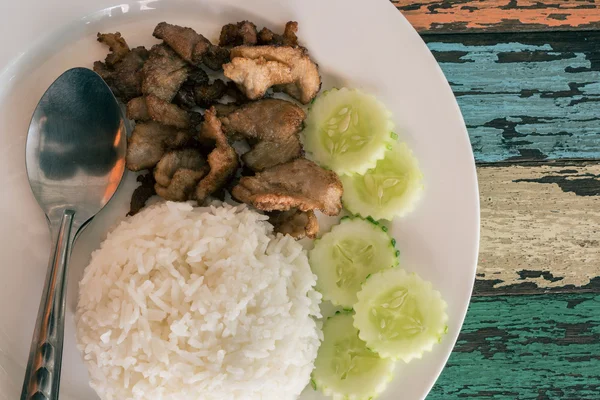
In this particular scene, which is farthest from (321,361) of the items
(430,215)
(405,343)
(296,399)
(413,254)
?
(430,215)

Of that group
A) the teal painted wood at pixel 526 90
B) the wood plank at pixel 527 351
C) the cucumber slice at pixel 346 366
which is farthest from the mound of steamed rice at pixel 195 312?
the teal painted wood at pixel 526 90

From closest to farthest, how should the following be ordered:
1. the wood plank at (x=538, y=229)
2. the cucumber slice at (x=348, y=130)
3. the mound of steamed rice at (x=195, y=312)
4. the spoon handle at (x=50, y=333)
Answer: the spoon handle at (x=50, y=333)
the mound of steamed rice at (x=195, y=312)
the cucumber slice at (x=348, y=130)
the wood plank at (x=538, y=229)

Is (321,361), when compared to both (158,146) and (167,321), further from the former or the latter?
(158,146)

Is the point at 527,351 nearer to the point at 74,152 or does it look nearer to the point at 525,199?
the point at 525,199

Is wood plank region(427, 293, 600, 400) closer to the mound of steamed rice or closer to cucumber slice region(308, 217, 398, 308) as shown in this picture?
cucumber slice region(308, 217, 398, 308)

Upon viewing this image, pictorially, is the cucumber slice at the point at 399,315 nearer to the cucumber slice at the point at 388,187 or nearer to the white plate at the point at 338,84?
the white plate at the point at 338,84

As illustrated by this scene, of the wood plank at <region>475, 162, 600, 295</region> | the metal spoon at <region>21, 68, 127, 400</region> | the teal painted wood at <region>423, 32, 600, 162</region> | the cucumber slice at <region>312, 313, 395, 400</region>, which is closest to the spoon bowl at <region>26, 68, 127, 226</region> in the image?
the metal spoon at <region>21, 68, 127, 400</region>
